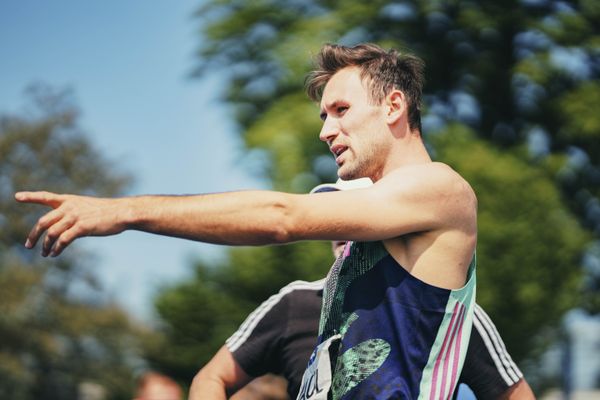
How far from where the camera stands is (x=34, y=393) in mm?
32094

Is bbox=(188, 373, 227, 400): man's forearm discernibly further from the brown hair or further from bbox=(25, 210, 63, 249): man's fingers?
bbox=(25, 210, 63, 249): man's fingers

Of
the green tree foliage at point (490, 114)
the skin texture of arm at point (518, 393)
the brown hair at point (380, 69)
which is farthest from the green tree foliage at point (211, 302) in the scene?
the brown hair at point (380, 69)

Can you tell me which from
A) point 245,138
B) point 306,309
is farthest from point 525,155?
point 306,309

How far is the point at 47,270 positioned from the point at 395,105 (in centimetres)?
3110

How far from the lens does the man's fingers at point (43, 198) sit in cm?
219

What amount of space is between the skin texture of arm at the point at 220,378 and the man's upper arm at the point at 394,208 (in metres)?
1.65

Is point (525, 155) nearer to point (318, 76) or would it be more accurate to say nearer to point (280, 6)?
point (280, 6)

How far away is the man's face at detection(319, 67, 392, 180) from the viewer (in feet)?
9.07

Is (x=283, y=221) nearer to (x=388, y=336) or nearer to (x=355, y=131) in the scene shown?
(x=388, y=336)

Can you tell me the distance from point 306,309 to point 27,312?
94.9 feet

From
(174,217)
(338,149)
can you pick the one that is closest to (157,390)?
(338,149)

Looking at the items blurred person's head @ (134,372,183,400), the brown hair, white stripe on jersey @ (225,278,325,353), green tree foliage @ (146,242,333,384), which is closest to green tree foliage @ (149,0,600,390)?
green tree foliage @ (146,242,333,384)

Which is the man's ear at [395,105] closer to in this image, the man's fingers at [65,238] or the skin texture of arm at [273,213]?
the skin texture of arm at [273,213]

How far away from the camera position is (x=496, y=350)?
151 inches
